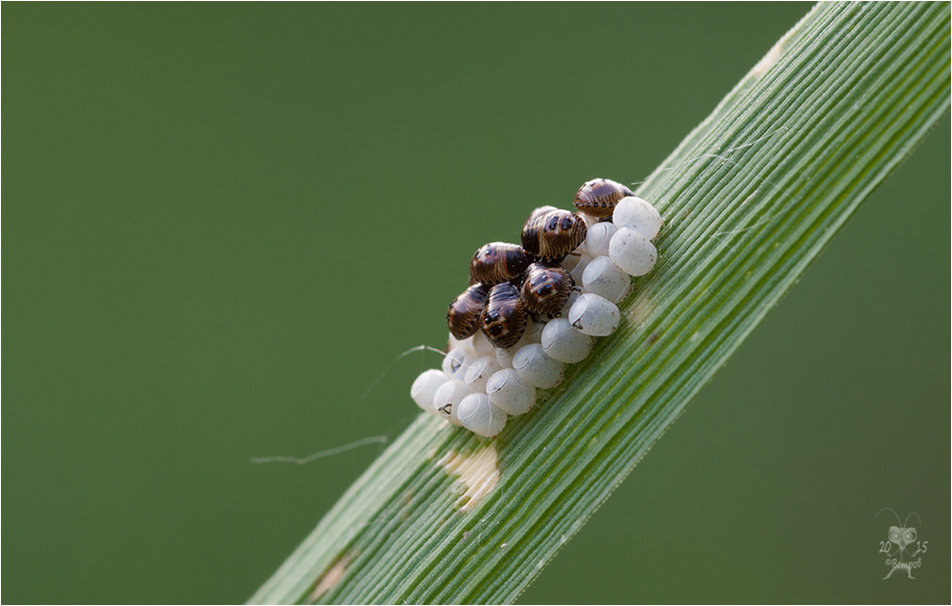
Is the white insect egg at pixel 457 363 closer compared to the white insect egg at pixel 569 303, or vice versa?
the white insect egg at pixel 569 303

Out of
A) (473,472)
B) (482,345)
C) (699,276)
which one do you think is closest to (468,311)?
(482,345)

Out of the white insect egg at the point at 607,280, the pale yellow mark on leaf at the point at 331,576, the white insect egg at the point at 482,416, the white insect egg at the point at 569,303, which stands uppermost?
the white insect egg at the point at 607,280

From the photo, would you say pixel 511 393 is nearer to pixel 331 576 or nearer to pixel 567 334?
pixel 567 334

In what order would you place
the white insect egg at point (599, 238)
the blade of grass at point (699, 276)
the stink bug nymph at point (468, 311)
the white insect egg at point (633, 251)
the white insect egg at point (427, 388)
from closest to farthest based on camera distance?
the blade of grass at point (699, 276) < the white insect egg at point (633, 251) < the white insect egg at point (599, 238) < the stink bug nymph at point (468, 311) < the white insect egg at point (427, 388)

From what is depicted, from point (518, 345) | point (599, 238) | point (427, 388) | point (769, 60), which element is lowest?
point (427, 388)

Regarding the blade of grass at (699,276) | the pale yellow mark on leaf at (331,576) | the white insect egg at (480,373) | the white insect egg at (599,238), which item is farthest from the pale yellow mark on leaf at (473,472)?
the white insect egg at (599,238)

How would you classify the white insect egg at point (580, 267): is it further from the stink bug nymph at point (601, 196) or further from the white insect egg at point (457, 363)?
the white insect egg at point (457, 363)

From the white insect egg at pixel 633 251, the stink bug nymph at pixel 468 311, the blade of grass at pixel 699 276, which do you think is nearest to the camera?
the blade of grass at pixel 699 276
